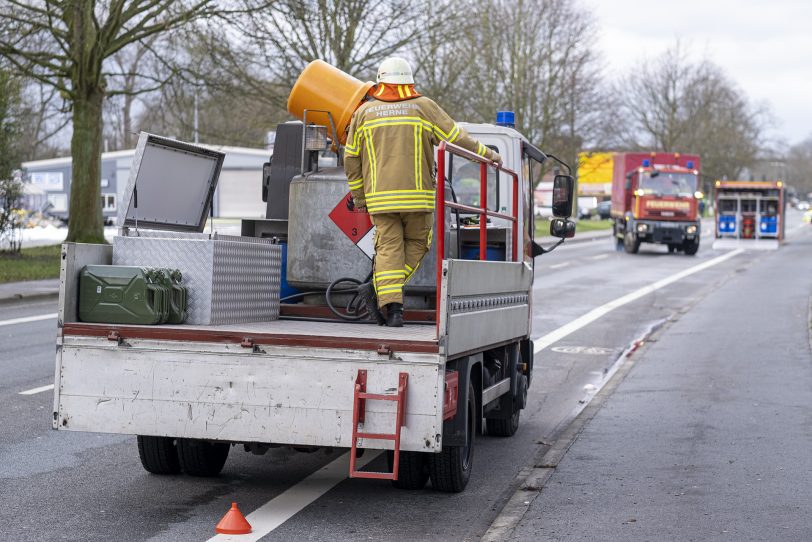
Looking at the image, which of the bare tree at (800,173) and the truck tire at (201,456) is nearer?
the truck tire at (201,456)

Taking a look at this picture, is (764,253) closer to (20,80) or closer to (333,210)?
(20,80)

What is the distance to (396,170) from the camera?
23.2ft

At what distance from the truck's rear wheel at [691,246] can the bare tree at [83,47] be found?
21.8m

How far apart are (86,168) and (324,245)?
22.3 meters

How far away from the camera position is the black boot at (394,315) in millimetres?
7301

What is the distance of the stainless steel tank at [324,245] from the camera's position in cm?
798

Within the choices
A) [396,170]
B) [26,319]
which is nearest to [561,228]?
[396,170]

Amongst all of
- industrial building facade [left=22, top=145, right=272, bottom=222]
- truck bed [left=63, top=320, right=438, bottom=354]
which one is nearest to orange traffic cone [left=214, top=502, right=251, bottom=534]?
truck bed [left=63, top=320, right=438, bottom=354]

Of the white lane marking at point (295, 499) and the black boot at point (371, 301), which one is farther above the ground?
the black boot at point (371, 301)

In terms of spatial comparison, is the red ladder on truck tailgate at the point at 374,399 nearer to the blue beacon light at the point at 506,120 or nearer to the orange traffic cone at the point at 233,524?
the orange traffic cone at the point at 233,524

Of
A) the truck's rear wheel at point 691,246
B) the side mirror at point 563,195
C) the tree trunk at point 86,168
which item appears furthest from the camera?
the truck's rear wheel at point 691,246

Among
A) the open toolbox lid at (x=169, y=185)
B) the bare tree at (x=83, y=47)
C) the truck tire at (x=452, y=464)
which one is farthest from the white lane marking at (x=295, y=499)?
the bare tree at (x=83, y=47)

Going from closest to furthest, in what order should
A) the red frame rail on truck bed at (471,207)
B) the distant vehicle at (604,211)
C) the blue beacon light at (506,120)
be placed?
the red frame rail on truck bed at (471,207) < the blue beacon light at (506,120) < the distant vehicle at (604,211)

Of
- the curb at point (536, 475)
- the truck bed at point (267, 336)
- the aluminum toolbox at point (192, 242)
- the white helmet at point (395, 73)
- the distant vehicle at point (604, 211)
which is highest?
the distant vehicle at point (604, 211)
